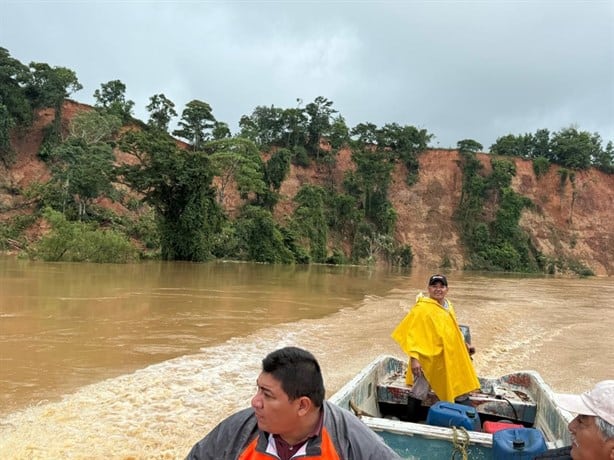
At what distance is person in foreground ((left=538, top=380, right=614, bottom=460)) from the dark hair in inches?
37.2

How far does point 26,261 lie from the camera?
23.6 m

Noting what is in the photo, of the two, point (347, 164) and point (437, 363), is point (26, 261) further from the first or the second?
point (347, 164)

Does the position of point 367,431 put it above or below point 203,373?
above

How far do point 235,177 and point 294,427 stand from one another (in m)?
36.3

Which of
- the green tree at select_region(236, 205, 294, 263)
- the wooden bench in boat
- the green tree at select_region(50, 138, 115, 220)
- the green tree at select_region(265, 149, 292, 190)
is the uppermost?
the green tree at select_region(265, 149, 292, 190)

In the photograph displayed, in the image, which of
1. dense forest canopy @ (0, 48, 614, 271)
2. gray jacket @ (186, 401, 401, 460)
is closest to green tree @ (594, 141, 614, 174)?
dense forest canopy @ (0, 48, 614, 271)

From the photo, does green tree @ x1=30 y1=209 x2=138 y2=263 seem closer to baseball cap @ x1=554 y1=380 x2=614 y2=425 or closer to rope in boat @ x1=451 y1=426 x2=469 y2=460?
rope in boat @ x1=451 y1=426 x2=469 y2=460

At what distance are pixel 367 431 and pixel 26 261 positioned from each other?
25.2m

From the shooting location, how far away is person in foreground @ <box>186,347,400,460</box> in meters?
1.84

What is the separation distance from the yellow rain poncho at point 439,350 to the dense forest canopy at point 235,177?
Answer: 22.5 metres

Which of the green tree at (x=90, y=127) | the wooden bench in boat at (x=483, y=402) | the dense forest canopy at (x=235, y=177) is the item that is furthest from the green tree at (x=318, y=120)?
the wooden bench in boat at (x=483, y=402)

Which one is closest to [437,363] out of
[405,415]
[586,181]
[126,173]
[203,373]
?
[405,415]

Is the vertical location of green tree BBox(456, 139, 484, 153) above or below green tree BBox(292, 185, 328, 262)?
above

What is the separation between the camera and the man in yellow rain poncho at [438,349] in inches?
167
